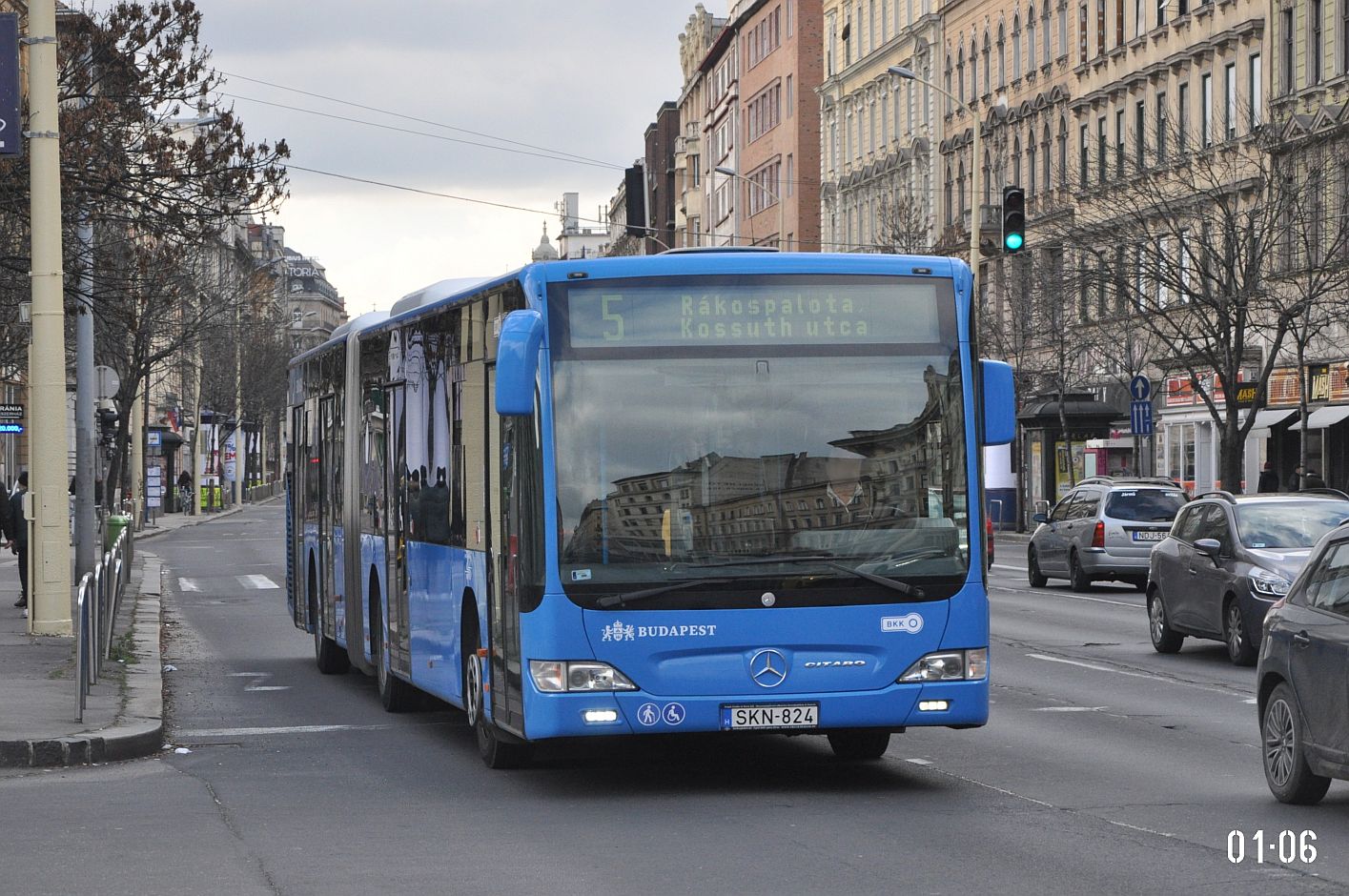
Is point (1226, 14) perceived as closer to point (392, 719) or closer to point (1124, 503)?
point (1124, 503)

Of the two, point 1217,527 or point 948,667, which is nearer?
point 948,667

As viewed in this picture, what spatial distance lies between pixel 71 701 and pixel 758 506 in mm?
6894

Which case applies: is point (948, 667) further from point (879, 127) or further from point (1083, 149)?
point (879, 127)

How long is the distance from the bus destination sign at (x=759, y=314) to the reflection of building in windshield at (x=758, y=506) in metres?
0.61

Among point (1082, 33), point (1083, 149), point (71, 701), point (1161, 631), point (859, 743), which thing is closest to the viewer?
point (859, 743)

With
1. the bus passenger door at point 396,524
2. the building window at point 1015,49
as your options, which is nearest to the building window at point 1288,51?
the building window at point 1015,49

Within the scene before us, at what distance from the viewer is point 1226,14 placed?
54.7 metres

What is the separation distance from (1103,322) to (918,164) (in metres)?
26.8

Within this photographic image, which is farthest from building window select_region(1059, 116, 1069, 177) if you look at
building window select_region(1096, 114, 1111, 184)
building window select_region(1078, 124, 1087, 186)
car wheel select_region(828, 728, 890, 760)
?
car wheel select_region(828, 728, 890, 760)

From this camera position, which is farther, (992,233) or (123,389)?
(992,233)


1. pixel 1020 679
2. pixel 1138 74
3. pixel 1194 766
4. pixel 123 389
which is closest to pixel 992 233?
pixel 1138 74

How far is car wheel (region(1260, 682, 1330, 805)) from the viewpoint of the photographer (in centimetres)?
1105

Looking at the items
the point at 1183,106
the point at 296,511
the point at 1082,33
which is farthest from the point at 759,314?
the point at 1082,33

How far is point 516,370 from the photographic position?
37.6ft
